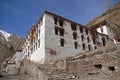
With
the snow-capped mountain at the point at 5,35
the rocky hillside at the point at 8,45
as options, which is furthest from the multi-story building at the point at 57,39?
the snow-capped mountain at the point at 5,35

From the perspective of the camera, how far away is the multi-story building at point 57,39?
85.2 feet

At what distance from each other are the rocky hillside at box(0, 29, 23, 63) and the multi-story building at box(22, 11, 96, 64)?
42649mm

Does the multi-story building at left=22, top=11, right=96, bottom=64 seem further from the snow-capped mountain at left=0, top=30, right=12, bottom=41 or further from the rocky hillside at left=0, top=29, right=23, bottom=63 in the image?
the snow-capped mountain at left=0, top=30, right=12, bottom=41

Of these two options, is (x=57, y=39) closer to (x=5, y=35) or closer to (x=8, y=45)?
(x=8, y=45)

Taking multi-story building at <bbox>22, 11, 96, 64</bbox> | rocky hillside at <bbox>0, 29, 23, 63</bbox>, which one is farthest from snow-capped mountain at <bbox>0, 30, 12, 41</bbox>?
multi-story building at <bbox>22, 11, 96, 64</bbox>

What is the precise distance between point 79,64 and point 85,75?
125 inches

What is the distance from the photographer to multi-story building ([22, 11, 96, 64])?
2597 cm

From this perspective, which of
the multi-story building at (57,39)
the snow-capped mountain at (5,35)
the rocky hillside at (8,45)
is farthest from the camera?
the snow-capped mountain at (5,35)

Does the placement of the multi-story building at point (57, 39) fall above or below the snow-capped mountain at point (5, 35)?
below

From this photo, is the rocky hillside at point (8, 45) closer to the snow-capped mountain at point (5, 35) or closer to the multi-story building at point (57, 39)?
the snow-capped mountain at point (5, 35)

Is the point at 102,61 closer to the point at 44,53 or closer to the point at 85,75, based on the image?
the point at 85,75

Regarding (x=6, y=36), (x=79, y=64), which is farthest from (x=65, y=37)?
(x=6, y=36)

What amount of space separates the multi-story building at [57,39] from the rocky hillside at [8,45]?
1679 inches

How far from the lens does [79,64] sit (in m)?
18.3
